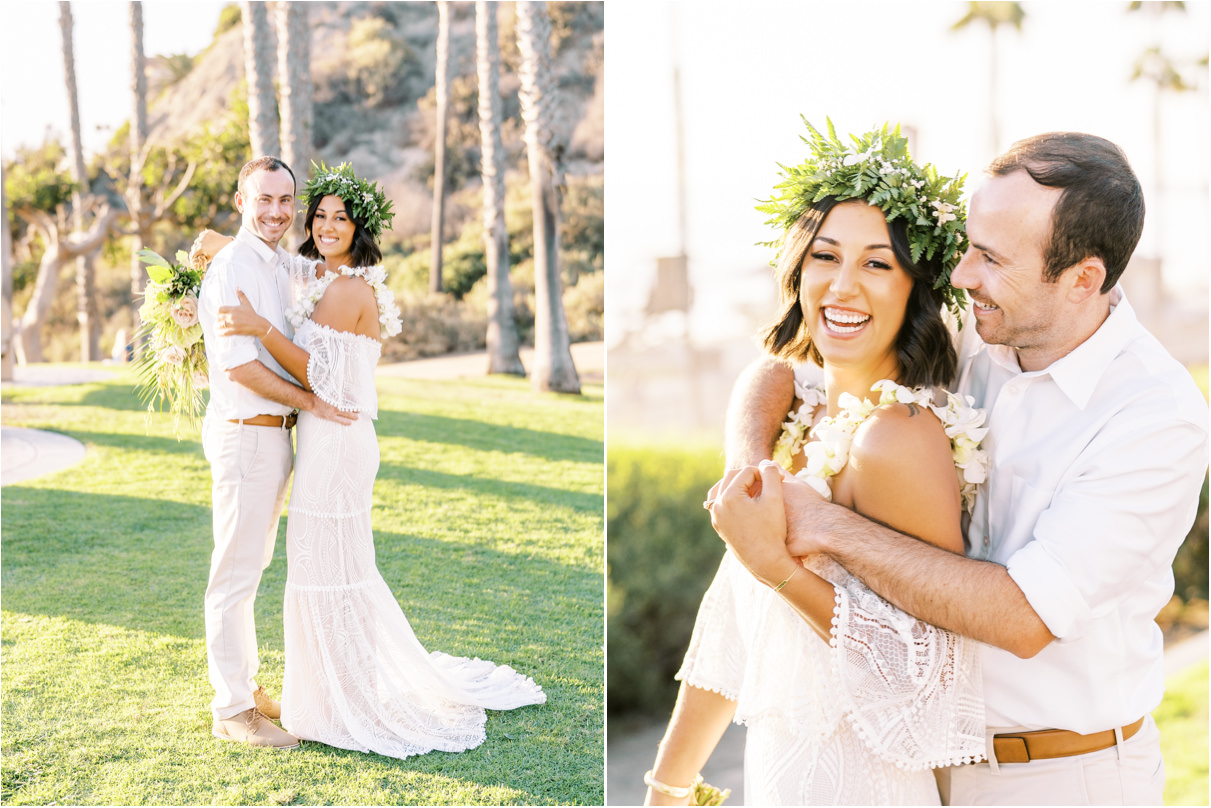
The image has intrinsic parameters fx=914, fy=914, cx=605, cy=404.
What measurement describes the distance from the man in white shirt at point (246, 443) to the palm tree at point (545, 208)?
25.9 ft

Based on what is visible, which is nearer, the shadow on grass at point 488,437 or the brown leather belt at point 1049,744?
the brown leather belt at point 1049,744

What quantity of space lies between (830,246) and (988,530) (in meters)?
0.74

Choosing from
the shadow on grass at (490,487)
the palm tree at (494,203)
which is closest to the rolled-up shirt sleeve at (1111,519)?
the shadow on grass at (490,487)

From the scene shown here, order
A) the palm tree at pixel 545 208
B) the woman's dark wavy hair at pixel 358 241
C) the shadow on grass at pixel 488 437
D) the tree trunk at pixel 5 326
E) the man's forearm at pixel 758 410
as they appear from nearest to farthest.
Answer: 1. the man's forearm at pixel 758 410
2. the woman's dark wavy hair at pixel 358 241
3. the shadow on grass at pixel 488 437
4. the tree trunk at pixel 5 326
5. the palm tree at pixel 545 208

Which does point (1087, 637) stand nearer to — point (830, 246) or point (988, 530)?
point (988, 530)

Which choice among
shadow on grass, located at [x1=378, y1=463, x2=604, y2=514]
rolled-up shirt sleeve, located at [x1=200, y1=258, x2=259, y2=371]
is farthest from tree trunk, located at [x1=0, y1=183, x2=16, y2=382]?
rolled-up shirt sleeve, located at [x1=200, y1=258, x2=259, y2=371]

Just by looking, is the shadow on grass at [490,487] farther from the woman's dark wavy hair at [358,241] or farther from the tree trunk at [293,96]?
the tree trunk at [293,96]

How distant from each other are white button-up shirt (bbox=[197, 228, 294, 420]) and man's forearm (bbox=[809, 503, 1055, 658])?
263 centimetres

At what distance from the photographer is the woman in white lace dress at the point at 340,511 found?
148 inches

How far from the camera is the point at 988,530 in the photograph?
81.9 inches

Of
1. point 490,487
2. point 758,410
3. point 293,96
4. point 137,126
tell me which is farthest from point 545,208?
point 758,410

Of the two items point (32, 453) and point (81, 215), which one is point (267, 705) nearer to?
point (32, 453)

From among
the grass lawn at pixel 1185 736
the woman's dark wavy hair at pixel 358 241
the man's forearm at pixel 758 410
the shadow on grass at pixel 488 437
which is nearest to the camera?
the man's forearm at pixel 758 410

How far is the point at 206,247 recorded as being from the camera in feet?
13.2
